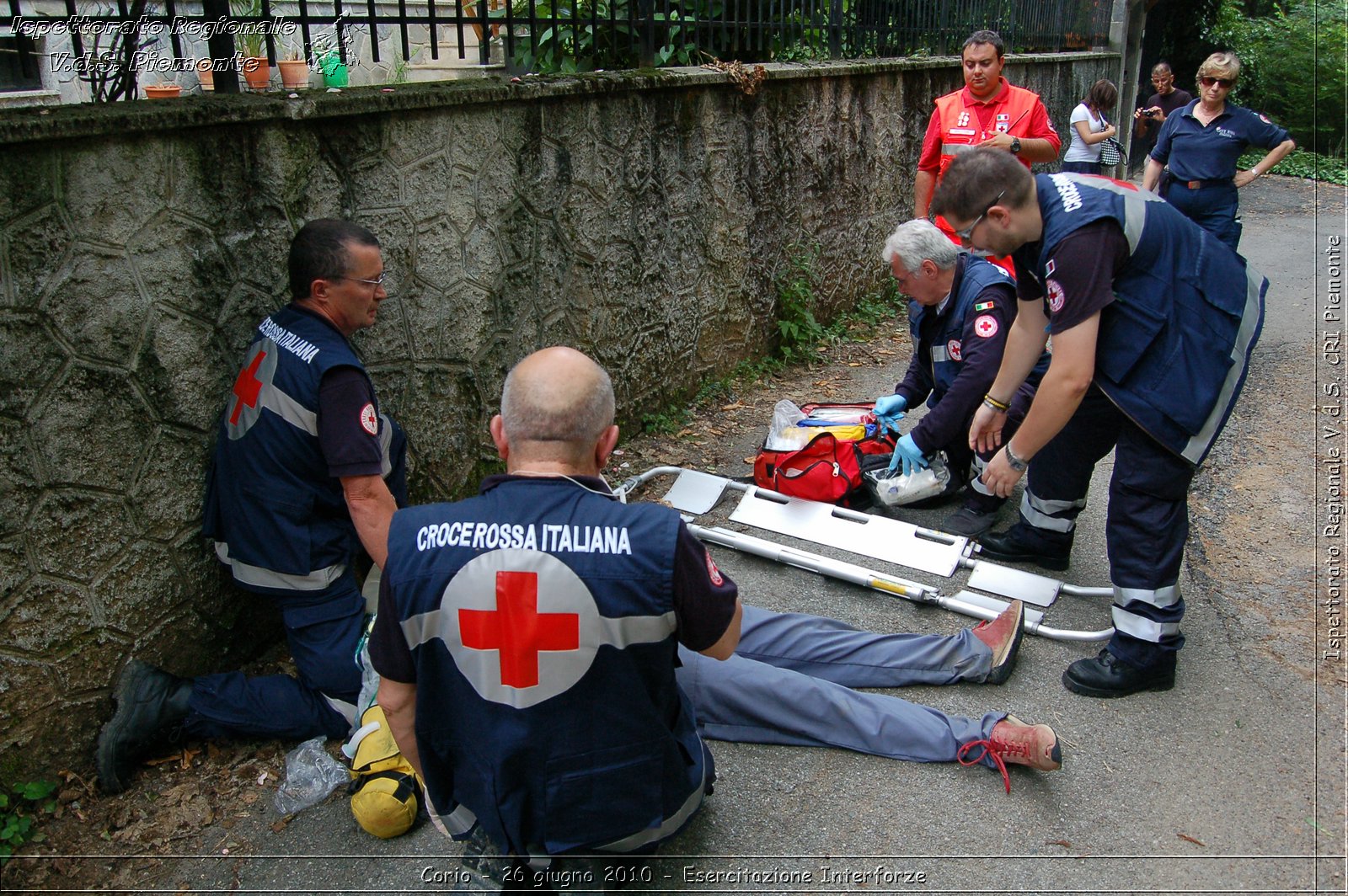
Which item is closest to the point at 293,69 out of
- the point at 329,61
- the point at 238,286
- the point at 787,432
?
the point at 329,61

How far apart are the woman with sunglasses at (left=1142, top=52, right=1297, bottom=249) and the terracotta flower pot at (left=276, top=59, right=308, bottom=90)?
18.8 ft

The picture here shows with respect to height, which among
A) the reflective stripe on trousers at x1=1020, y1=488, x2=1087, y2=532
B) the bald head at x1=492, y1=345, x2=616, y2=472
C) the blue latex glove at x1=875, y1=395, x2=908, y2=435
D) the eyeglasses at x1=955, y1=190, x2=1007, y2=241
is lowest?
the reflective stripe on trousers at x1=1020, y1=488, x2=1087, y2=532

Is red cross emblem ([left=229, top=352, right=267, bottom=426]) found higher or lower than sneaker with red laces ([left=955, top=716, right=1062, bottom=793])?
higher

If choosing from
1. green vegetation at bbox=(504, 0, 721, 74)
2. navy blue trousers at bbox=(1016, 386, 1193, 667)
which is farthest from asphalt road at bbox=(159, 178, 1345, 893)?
green vegetation at bbox=(504, 0, 721, 74)

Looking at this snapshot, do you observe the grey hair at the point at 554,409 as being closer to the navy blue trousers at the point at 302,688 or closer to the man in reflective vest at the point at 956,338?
the navy blue trousers at the point at 302,688

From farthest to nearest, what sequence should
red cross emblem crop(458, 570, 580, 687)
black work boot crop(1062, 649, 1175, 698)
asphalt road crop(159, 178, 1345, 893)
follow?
black work boot crop(1062, 649, 1175, 698) → asphalt road crop(159, 178, 1345, 893) → red cross emblem crop(458, 570, 580, 687)

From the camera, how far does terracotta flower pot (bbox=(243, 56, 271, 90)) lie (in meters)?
3.63

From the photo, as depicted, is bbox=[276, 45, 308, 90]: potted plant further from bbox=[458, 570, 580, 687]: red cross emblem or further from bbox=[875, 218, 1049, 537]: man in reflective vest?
bbox=[458, 570, 580, 687]: red cross emblem

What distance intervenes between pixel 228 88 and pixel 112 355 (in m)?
1.08

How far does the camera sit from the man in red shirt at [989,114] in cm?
573

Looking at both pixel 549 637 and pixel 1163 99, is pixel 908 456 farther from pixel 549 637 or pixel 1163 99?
pixel 1163 99

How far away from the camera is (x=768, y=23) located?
634 cm

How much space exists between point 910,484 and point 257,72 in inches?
129

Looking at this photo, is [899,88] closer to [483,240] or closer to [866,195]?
[866,195]
